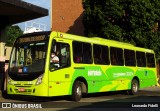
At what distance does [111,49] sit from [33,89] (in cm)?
574

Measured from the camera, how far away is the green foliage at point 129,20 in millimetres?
31641

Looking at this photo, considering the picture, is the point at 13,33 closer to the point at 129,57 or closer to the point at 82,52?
the point at 129,57

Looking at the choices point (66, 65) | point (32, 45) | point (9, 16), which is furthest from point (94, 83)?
point (9, 16)

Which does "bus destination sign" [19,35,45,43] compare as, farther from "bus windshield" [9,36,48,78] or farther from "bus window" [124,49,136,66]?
"bus window" [124,49,136,66]

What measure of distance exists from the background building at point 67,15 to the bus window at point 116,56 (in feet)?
86.2

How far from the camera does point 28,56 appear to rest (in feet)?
50.3

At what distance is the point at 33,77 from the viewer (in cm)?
1480

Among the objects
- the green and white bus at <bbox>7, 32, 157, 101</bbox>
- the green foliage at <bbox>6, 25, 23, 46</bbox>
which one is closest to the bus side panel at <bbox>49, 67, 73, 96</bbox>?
the green and white bus at <bbox>7, 32, 157, 101</bbox>

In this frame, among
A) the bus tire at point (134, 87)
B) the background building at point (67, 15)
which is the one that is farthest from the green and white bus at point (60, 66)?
the background building at point (67, 15)

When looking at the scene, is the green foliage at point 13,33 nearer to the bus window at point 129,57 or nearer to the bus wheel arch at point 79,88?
the bus window at point 129,57

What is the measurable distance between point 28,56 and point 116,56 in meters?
5.79

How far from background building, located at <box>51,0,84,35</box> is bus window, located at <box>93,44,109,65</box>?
27.7 meters

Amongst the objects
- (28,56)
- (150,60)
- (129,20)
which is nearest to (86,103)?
(28,56)

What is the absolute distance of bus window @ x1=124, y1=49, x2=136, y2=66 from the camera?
817 inches
